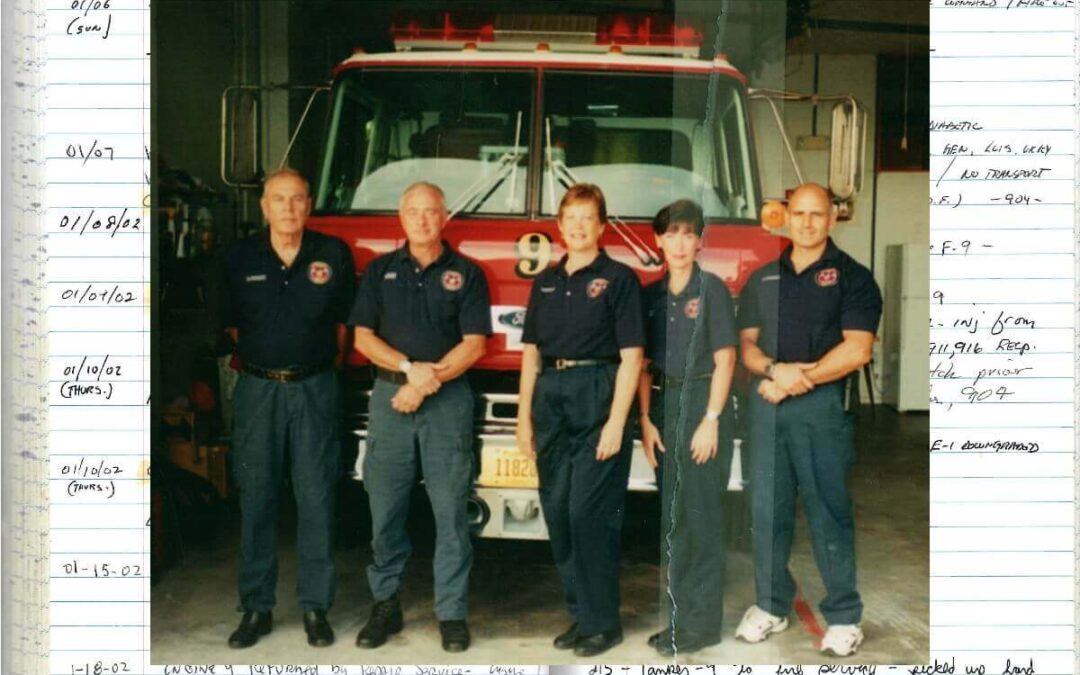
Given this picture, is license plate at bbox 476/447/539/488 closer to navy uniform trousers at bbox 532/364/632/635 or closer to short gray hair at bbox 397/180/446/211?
navy uniform trousers at bbox 532/364/632/635

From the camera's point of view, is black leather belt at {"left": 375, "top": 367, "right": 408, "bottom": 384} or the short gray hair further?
the short gray hair

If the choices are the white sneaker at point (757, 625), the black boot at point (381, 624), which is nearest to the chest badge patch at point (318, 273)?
the black boot at point (381, 624)

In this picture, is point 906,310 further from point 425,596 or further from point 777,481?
point 425,596

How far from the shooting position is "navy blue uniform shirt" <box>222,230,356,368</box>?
438cm

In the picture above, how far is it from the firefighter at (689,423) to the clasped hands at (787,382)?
0.14 meters

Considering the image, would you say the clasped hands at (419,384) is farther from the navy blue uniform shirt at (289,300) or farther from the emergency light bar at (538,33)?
the emergency light bar at (538,33)

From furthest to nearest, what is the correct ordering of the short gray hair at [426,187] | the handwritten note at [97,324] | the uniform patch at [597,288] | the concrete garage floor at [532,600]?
the short gray hair at [426,187] → the uniform patch at [597,288] → the concrete garage floor at [532,600] → the handwritten note at [97,324]

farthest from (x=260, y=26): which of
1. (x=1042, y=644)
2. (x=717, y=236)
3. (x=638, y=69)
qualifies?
(x=1042, y=644)

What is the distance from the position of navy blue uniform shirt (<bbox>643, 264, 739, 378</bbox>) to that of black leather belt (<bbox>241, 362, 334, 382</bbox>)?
1187 millimetres

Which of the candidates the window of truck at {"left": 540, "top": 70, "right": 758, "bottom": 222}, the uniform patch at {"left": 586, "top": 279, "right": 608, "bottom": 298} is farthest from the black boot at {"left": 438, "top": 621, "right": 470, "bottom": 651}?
the window of truck at {"left": 540, "top": 70, "right": 758, "bottom": 222}

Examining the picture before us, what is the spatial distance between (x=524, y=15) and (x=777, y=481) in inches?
83.6

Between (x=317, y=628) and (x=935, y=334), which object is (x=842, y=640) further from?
(x=317, y=628)

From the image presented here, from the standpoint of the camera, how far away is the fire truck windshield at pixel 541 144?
4.61 m

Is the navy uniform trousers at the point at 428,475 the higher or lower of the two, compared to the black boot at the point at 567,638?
Result: higher
